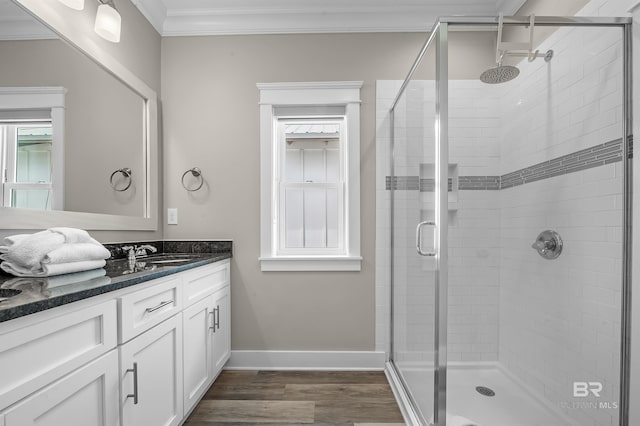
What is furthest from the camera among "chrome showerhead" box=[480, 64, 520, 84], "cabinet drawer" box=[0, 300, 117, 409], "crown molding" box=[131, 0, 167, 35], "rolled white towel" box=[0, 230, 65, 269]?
"crown molding" box=[131, 0, 167, 35]

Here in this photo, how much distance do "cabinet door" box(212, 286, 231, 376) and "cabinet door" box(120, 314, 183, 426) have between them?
0.49 meters

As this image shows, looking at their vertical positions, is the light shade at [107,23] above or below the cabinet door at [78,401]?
above

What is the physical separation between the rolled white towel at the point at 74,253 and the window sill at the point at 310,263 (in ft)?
4.04

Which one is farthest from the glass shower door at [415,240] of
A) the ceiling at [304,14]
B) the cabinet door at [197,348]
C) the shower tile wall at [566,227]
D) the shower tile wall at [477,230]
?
the cabinet door at [197,348]

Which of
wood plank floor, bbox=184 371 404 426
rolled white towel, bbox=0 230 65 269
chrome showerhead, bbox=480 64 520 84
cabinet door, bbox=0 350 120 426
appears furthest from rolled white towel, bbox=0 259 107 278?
chrome showerhead, bbox=480 64 520 84

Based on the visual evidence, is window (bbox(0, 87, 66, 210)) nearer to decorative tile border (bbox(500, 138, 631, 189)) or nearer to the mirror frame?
the mirror frame

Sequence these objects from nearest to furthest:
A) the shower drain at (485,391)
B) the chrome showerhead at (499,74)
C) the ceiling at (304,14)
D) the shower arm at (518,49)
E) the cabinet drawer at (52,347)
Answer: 1. the cabinet drawer at (52,347)
2. the shower arm at (518,49)
3. the chrome showerhead at (499,74)
4. the shower drain at (485,391)
5. the ceiling at (304,14)

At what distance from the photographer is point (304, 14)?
8.14 feet

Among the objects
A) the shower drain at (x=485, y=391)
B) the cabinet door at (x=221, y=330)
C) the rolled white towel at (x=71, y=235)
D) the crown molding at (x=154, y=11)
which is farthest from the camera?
the crown molding at (x=154, y=11)

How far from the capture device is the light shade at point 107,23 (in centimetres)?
176

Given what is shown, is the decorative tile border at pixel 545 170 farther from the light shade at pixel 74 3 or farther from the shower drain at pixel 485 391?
the light shade at pixel 74 3

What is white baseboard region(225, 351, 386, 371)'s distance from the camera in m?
2.46

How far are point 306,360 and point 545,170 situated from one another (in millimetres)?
2007

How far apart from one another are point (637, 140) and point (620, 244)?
18.2 inches
